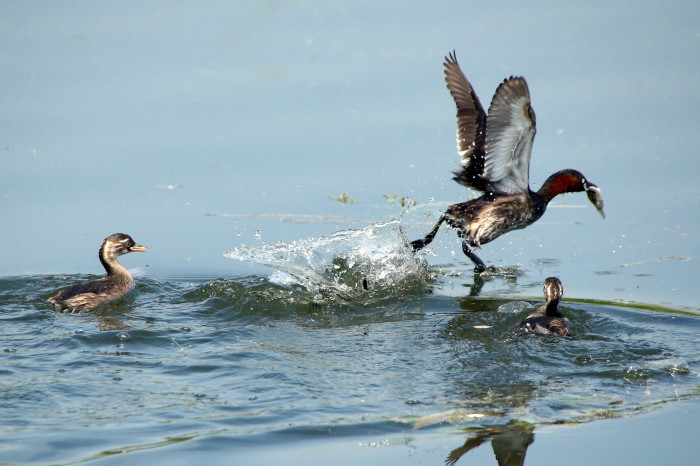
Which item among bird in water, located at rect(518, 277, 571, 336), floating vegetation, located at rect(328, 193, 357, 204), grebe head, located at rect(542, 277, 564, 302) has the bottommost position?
bird in water, located at rect(518, 277, 571, 336)

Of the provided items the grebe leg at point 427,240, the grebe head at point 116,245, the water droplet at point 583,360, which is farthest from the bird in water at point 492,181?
the grebe head at point 116,245

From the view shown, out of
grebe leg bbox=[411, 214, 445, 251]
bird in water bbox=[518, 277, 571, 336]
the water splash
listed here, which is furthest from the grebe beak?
bird in water bbox=[518, 277, 571, 336]

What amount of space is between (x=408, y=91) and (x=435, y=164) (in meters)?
1.62

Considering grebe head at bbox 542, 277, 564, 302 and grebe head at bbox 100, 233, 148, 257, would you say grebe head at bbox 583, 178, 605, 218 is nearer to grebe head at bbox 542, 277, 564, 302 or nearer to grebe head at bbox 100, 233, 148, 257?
grebe head at bbox 542, 277, 564, 302

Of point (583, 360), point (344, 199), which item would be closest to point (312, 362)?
point (583, 360)

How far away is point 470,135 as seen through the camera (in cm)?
1059

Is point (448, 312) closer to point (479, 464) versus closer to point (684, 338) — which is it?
point (684, 338)

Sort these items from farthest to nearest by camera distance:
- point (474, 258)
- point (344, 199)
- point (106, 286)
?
point (344, 199) → point (474, 258) → point (106, 286)

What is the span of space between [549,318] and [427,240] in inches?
97.8

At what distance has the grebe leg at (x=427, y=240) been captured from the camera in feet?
32.9

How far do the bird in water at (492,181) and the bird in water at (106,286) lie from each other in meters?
2.77

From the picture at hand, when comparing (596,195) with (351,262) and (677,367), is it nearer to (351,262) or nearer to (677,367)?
(351,262)

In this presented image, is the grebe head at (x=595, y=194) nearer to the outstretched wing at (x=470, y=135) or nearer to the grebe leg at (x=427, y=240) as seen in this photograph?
the outstretched wing at (x=470, y=135)

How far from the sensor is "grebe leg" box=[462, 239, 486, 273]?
9867 millimetres
